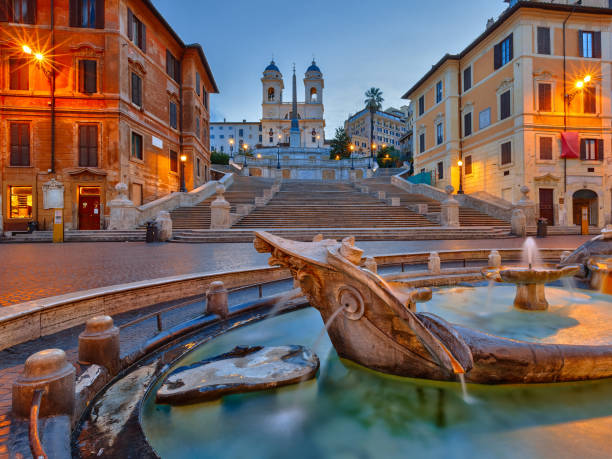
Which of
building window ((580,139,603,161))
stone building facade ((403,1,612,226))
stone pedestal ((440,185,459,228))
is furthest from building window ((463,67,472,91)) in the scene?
stone pedestal ((440,185,459,228))

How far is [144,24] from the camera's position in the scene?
24.0 meters

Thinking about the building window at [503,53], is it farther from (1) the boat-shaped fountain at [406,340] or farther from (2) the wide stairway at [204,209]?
(1) the boat-shaped fountain at [406,340]

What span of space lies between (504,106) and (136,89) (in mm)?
27639

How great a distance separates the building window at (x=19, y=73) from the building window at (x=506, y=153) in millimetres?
33175

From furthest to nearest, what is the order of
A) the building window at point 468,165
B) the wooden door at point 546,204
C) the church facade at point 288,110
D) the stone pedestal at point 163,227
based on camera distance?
the church facade at point 288,110, the building window at point 468,165, the wooden door at point 546,204, the stone pedestal at point 163,227

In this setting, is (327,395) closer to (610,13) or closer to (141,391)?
(141,391)

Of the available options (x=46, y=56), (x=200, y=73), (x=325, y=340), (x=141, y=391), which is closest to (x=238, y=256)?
(x=325, y=340)

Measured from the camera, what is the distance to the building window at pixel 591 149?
2398 cm

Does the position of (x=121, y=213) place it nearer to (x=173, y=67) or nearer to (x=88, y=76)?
(x=88, y=76)

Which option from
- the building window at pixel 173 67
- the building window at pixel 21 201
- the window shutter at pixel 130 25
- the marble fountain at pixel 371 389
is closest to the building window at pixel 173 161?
the building window at pixel 173 67

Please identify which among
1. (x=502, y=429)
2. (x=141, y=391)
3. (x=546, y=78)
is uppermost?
(x=546, y=78)

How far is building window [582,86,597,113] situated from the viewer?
24.2 m

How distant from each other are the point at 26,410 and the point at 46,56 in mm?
26425

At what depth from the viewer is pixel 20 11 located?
20719mm
